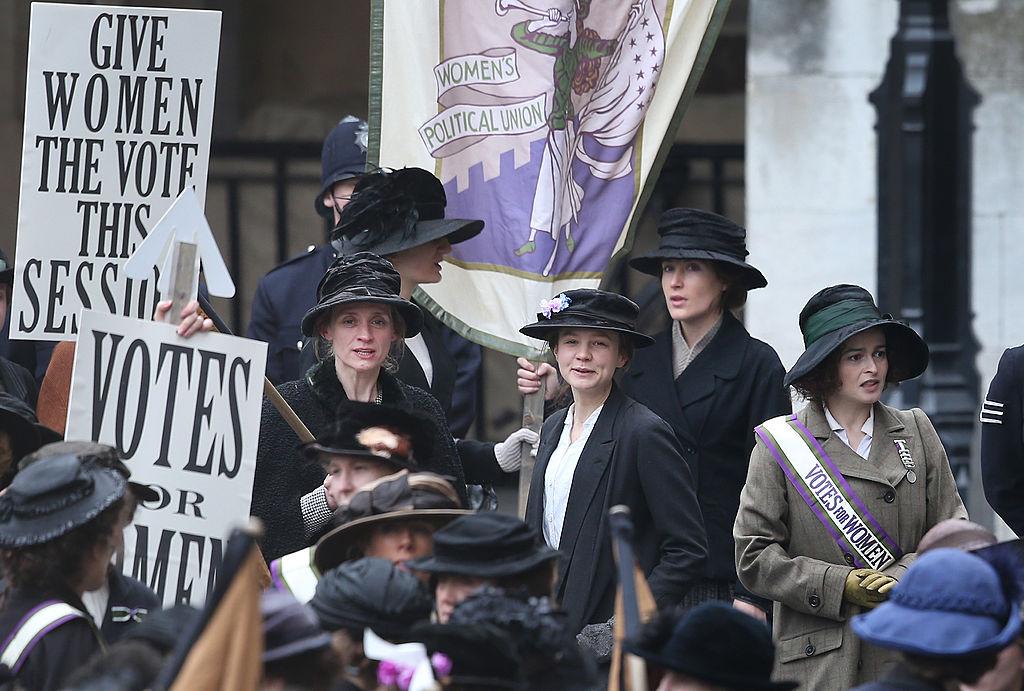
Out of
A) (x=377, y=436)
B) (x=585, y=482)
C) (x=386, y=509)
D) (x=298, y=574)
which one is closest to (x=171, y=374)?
(x=377, y=436)

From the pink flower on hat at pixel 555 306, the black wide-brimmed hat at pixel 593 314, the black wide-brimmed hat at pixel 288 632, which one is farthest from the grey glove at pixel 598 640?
the black wide-brimmed hat at pixel 288 632

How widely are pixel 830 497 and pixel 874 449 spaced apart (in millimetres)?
215

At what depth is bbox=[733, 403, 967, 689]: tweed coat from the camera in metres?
5.95

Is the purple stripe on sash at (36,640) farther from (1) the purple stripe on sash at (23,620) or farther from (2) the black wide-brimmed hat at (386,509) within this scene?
(2) the black wide-brimmed hat at (386,509)

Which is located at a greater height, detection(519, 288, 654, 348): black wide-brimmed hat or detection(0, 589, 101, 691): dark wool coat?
detection(519, 288, 654, 348): black wide-brimmed hat

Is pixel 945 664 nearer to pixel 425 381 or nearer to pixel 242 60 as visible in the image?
pixel 425 381

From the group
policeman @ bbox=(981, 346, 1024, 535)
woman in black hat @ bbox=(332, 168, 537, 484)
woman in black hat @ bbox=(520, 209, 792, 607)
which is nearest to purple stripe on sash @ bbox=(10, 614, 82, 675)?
woman in black hat @ bbox=(520, 209, 792, 607)

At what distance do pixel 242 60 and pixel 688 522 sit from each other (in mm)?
7907

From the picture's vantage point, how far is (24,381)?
7355 millimetres

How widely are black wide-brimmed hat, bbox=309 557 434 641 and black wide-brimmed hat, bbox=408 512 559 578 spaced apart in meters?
0.09

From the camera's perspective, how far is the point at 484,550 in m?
4.75

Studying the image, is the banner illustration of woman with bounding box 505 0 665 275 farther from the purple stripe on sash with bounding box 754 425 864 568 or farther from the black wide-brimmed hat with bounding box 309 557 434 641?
the black wide-brimmed hat with bounding box 309 557 434 641

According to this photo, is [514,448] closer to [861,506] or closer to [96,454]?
[861,506]

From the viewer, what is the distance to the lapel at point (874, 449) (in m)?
6.08
